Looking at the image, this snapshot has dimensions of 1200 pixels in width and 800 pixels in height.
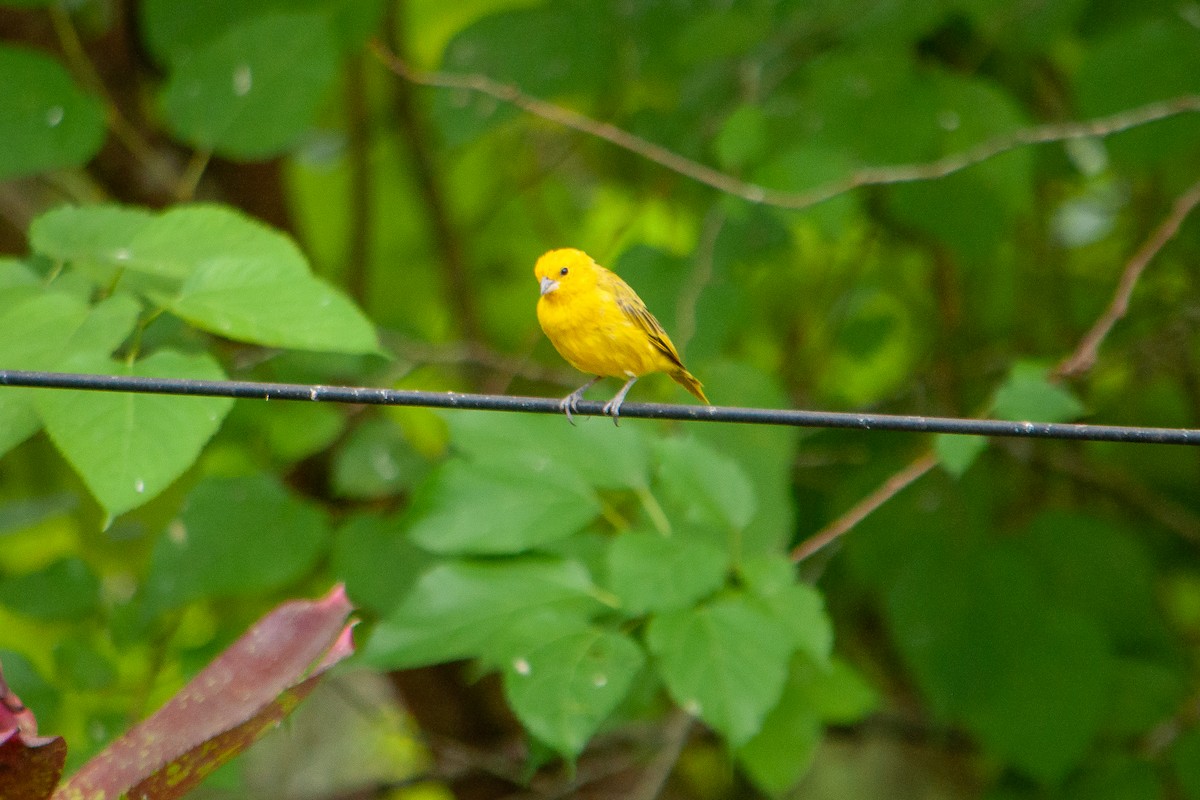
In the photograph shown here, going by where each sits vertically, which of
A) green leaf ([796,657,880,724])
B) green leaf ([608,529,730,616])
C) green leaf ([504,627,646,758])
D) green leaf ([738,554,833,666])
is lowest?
green leaf ([796,657,880,724])

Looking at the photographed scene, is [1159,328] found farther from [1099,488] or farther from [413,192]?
[413,192]

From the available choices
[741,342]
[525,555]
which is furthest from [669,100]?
[525,555]

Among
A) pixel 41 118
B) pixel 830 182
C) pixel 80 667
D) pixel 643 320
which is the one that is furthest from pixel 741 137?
pixel 80 667

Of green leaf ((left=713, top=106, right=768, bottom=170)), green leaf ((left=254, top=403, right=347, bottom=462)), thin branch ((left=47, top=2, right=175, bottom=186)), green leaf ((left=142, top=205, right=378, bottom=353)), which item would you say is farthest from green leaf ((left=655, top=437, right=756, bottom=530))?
thin branch ((left=47, top=2, right=175, bottom=186))

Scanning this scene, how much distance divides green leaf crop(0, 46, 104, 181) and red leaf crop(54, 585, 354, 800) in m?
1.69

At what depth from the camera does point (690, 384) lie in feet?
8.81

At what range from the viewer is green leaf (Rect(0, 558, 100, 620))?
8.04ft

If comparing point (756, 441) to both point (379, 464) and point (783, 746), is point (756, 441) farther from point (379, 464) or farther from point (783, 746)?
point (379, 464)

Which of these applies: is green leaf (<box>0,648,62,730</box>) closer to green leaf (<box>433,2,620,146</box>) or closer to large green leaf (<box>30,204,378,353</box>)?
large green leaf (<box>30,204,378,353</box>)

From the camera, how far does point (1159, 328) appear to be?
12.1 feet

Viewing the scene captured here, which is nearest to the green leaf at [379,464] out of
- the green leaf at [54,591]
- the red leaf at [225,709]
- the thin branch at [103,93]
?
the green leaf at [54,591]

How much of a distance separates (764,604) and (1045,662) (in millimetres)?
1340

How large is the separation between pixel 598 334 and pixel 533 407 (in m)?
0.95

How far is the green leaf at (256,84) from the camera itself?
2664 millimetres
